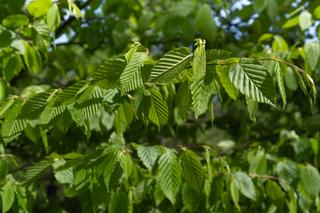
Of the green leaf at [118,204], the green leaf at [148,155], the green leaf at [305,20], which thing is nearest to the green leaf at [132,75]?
the green leaf at [148,155]

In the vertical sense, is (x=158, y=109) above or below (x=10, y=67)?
below

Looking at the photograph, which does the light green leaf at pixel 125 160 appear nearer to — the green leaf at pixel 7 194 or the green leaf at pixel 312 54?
the green leaf at pixel 7 194

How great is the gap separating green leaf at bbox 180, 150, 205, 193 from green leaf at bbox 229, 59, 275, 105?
0.43 metres

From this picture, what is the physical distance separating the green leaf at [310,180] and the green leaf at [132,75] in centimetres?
113

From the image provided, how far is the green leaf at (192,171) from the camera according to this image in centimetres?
144

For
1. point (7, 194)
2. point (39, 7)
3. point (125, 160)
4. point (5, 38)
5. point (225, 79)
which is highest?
point (39, 7)

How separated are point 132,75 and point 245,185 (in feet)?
2.91

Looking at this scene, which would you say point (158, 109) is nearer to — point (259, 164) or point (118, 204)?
point (118, 204)

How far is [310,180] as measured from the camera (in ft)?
6.65

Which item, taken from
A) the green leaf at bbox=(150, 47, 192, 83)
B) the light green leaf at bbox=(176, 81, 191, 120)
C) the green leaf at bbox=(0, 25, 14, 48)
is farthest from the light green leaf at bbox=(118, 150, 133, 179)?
the green leaf at bbox=(0, 25, 14, 48)

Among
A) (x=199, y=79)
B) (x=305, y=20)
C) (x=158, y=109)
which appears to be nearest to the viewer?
(x=199, y=79)

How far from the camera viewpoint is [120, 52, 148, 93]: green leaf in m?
1.11

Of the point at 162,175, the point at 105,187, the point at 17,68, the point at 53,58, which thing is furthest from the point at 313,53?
the point at 53,58

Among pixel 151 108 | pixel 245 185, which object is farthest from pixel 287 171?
pixel 151 108
